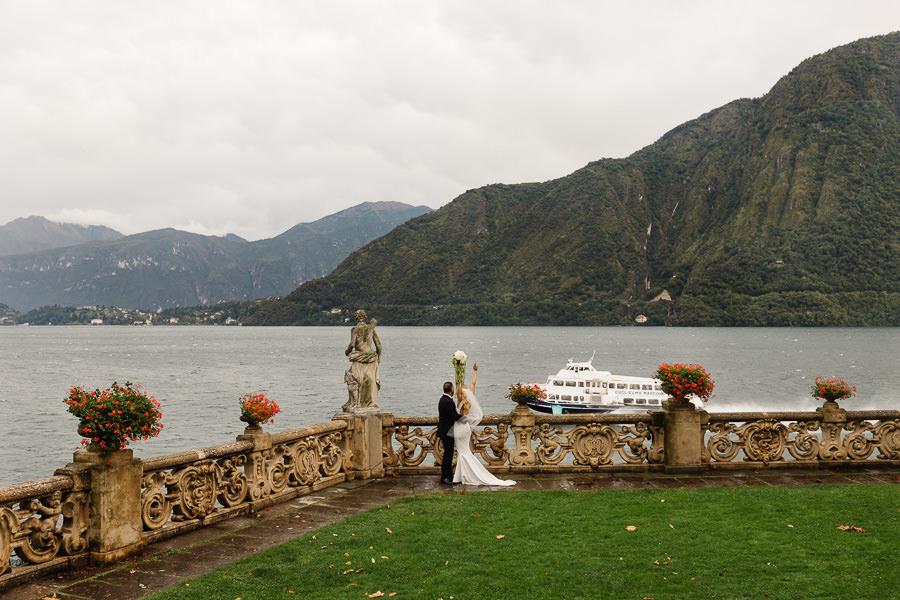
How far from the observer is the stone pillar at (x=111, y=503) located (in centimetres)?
743

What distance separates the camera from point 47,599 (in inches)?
247

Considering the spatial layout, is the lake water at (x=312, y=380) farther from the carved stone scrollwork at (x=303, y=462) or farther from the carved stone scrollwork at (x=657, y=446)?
the carved stone scrollwork at (x=657, y=446)

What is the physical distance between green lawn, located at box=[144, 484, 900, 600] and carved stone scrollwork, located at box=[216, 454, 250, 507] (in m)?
1.76

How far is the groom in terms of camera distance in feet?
38.1

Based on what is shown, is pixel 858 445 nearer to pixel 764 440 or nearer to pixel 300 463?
pixel 764 440

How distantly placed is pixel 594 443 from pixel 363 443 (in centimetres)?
439

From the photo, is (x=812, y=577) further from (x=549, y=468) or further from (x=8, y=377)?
(x=8, y=377)

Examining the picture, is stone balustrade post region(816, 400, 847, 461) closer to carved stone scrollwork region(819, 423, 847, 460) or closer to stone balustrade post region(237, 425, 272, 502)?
carved stone scrollwork region(819, 423, 847, 460)

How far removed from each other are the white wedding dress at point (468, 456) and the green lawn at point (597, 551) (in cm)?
133

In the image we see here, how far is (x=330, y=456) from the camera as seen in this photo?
11.6 m

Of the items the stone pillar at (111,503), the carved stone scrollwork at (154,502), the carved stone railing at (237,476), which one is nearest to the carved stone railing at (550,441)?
the carved stone railing at (237,476)

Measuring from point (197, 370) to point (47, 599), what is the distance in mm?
104781

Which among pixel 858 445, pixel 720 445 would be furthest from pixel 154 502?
pixel 858 445

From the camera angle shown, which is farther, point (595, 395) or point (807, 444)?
point (595, 395)
